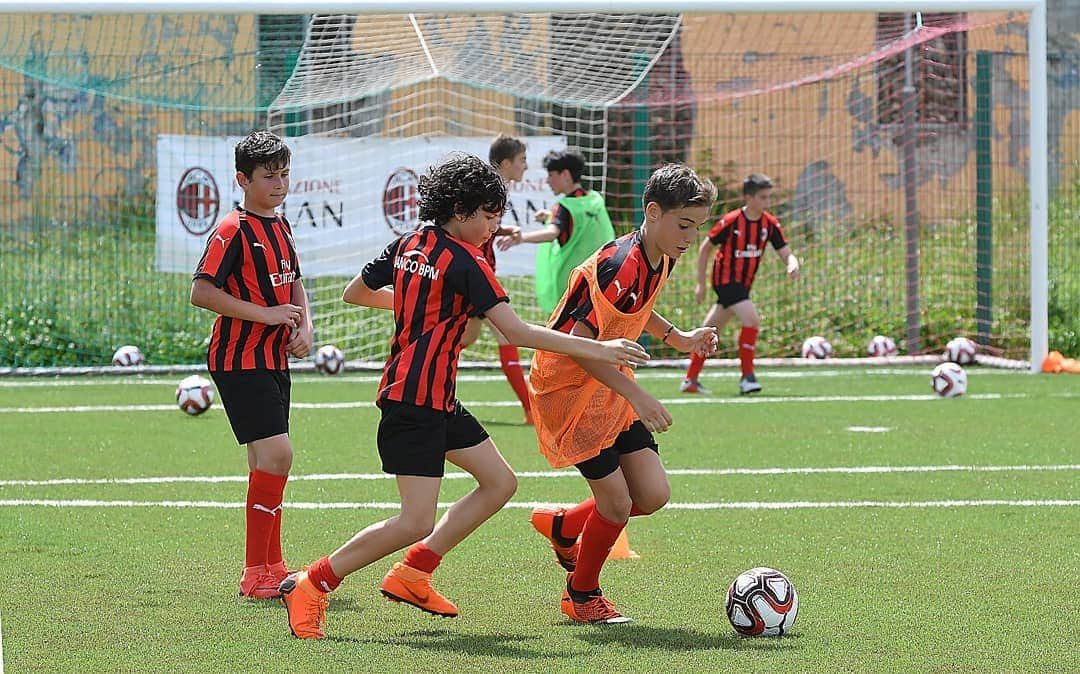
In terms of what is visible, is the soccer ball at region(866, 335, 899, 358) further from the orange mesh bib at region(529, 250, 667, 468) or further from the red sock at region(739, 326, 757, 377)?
the orange mesh bib at region(529, 250, 667, 468)

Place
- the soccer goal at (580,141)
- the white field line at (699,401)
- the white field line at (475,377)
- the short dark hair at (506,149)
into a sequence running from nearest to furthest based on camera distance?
the short dark hair at (506,149), the white field line at (699,401), the white field line at (475,377), the soccer goal at (580,141)

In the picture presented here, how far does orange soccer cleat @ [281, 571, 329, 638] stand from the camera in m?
4.45

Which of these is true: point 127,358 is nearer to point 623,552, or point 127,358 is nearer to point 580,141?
point 580,141

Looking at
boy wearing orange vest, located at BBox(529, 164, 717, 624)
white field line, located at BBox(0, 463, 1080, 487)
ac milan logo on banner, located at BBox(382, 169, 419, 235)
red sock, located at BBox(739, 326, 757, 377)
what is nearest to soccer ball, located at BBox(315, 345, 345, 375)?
ac milan logo on banner, located at BBox(382, 169, 419, 235)

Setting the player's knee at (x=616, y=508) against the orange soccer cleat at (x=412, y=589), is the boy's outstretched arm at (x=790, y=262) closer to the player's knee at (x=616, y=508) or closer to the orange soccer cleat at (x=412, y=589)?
the player's knee at (x=616, y=508)

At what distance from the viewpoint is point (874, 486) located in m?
7.24

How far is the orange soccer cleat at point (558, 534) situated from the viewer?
527 centimetres

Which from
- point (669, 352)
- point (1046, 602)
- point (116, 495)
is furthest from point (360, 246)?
point (1046, 602)

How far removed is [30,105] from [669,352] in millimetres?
6589

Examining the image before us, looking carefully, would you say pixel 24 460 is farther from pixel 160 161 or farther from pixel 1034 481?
pixel 160 161

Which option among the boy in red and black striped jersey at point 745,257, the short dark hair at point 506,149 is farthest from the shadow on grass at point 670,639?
the boy in red and black striped jersey at point 745,257

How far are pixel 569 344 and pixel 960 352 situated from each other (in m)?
9.51

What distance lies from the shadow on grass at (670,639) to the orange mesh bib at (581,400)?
1.72 ft

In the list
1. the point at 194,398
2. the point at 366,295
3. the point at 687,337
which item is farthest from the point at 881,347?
the point at 366,295
